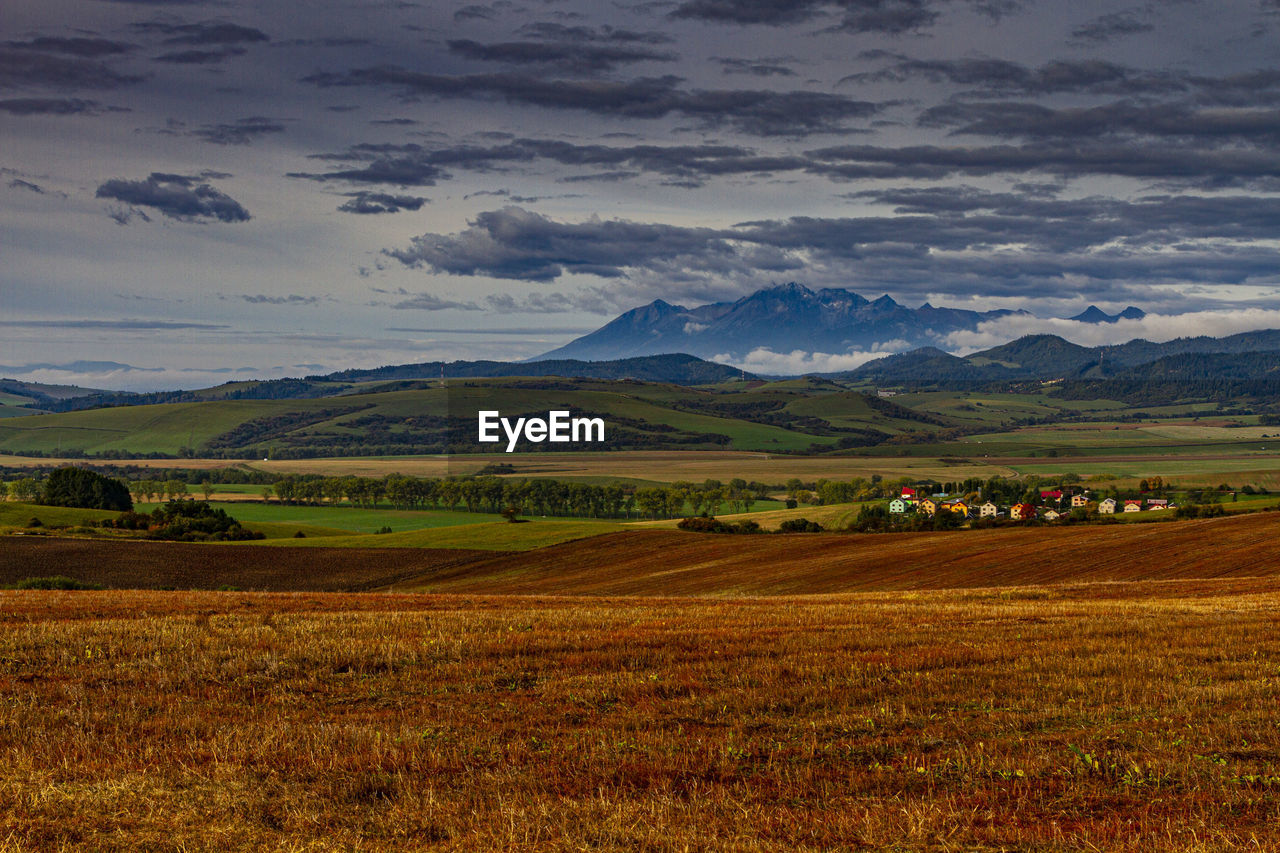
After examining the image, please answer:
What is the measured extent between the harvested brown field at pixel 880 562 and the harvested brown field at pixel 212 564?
5079 mm

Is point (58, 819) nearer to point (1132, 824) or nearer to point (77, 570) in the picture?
point (1132, 824)

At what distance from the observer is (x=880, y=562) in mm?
64438

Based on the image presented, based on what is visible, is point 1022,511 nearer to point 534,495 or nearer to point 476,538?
point 476,538

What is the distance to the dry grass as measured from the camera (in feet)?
30.1

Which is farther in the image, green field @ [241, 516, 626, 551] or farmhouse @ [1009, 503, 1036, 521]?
farmhouse @ [1009, 503, 1036, 521]

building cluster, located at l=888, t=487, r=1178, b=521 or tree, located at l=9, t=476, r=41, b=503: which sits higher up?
tree, located at l=9, t=476, r=41, b=503

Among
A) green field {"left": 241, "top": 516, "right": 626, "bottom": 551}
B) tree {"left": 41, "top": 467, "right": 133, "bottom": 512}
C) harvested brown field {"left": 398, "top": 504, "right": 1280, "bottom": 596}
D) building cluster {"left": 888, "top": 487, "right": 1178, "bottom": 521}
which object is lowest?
building cluster {"left": 888, "top": 487, "right": 1178, "bottom": 521}

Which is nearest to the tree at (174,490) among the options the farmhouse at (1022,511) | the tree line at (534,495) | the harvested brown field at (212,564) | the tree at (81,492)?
the tree line at (534,495)

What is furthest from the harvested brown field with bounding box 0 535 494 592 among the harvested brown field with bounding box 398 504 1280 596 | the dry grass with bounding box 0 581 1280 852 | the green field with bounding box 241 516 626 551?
the dry grass with bounding box 0 581 1280 852

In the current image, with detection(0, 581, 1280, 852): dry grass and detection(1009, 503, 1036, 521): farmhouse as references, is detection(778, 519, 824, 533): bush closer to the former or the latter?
detection(1009, 503, 1036, 521): farmhouse

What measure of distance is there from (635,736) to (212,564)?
256 ft

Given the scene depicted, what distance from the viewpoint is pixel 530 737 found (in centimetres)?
1249

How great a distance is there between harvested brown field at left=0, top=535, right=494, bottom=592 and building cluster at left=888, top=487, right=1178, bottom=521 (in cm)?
6450

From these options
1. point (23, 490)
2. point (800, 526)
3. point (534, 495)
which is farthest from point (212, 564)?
point (23, 490)
